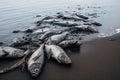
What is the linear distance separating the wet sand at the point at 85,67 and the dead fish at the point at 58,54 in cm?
20

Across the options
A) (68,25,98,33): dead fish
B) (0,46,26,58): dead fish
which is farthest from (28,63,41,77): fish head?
(68,25,98,33): dead fish

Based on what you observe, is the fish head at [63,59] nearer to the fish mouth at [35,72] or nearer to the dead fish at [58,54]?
the dead fish at [58,54]

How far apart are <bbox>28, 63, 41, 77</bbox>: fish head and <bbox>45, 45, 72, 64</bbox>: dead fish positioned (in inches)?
34.9

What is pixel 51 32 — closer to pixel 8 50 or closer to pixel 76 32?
pixel 76 32

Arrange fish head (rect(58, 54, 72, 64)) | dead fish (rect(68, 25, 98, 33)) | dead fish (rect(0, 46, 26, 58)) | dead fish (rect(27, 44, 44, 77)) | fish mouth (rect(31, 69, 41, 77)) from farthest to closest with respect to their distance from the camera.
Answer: dead fish (rect(68, 25, 98, 33)) < dead fish (rect(0, 46, 26, 58)) < fish head (rect(58, 54, 72, 64)) < dead fish (rect(27, 44, 44, 77)) < fish mouth (rect(31, 69, 41, 77))

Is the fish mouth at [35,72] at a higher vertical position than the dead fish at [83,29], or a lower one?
higher

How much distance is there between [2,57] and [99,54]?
423cm

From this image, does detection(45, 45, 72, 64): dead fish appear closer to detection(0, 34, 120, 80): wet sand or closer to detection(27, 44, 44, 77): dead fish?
detection(0, 34, 120, 80): wet sand

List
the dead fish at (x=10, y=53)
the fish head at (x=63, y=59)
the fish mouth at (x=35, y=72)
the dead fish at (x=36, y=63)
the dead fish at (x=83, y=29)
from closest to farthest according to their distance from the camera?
the fish mouth at (x=35, y=72) → the dead fish at (x=36, y=63) → the fish head at (x=63, y=59) → the dead fish at (x=10, y=53) → the dead fish at (x=83, y=29)

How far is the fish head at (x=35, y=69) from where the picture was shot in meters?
5.96

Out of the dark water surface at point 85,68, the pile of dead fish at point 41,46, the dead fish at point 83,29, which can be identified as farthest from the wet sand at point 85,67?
the dead fish at point 83,29

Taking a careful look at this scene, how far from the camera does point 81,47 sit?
8.41 meters

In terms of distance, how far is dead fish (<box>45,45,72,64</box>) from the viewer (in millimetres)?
6721

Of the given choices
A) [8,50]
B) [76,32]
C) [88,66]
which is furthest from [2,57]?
→ [76,32]
